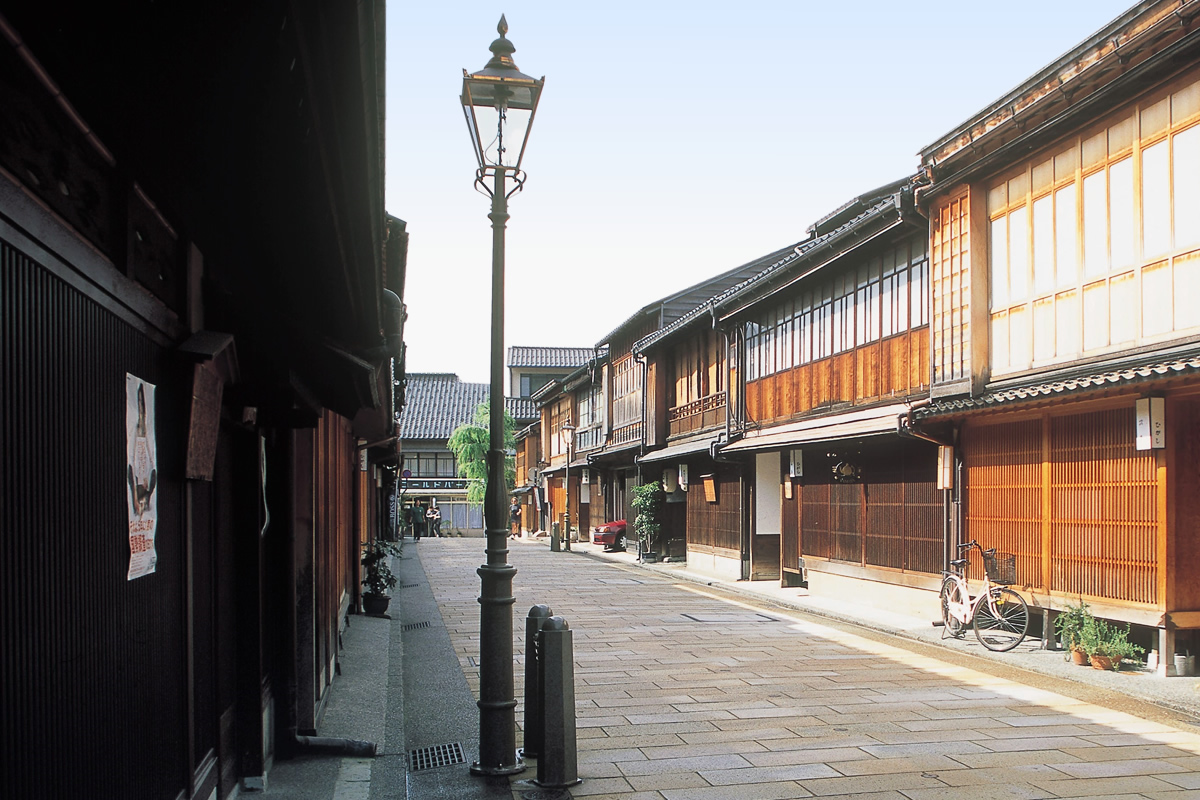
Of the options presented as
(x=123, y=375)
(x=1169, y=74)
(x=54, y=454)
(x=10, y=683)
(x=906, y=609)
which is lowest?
(x=906, y=609)

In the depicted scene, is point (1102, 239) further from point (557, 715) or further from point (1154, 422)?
point (557, 715)

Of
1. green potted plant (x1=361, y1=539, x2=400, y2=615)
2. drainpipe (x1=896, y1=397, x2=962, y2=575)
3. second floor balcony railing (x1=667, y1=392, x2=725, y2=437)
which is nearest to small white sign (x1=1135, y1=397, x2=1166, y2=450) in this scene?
drainpipe (x1=896, y1=397, x2=962, y2=575)

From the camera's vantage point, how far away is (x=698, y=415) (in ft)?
101

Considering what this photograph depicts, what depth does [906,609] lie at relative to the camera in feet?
59.6

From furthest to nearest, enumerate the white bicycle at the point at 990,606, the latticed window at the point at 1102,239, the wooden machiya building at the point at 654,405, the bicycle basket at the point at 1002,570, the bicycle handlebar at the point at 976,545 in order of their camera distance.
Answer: the wooden machiya building at the point at 654,405
the bicycle handlebar at the point at 976,545
the bicycle basket at the point at 1002,570
the white bicycle at the point at 990,606
the latticed window at the point at 1102,239

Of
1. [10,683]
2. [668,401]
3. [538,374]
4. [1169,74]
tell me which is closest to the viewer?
[10,683]

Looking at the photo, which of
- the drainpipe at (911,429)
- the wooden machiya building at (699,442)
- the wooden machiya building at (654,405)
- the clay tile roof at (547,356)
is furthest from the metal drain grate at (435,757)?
the clay tile roof at (547,356)

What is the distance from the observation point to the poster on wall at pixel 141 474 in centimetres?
403

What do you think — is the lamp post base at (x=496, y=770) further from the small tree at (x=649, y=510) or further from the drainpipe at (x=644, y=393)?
the drainpipe at (x=644, y=393)

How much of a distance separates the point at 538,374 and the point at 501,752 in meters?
64.9

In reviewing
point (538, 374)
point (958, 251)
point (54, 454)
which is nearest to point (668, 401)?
point (958, 251)

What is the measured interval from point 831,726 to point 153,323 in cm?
726

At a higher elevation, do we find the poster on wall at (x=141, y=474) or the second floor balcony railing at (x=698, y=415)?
the second floor balcony railing at (x=698, y=415)

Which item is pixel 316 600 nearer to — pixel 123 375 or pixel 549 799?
pixel 549 799
